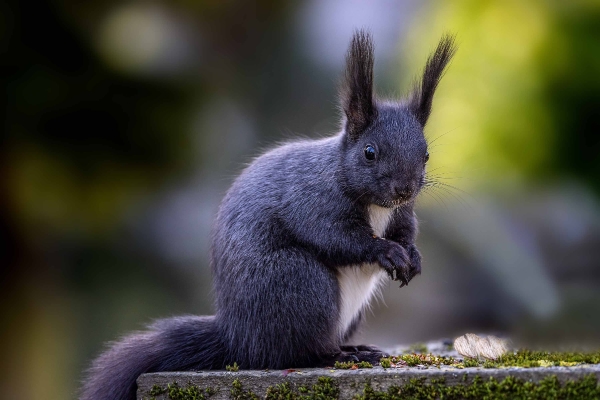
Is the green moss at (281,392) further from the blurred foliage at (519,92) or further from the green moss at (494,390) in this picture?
the blurred foliage at (519,92)

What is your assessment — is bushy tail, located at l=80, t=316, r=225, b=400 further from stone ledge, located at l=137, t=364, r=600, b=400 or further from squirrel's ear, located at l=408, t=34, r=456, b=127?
squirrel's ear, located at l=408, t=34, r=456, b=127

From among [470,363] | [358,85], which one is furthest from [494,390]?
[358,85]

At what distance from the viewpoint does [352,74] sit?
9.57 ft

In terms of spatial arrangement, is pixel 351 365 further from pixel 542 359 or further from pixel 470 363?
pixel 542 359

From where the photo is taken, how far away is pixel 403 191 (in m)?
2.78

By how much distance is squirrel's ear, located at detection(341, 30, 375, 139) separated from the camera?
2838 mm

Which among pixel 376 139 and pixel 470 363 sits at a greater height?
pixel 376 139

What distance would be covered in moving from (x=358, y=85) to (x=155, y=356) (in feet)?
4.29

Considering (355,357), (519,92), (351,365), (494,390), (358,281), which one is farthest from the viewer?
(519,92)

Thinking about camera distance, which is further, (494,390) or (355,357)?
(355,357)

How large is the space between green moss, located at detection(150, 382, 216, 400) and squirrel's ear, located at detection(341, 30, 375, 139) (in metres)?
1.13

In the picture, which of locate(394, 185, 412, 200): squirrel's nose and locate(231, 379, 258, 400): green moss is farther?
locate(394, 185, 412, 200): squirrel's nose

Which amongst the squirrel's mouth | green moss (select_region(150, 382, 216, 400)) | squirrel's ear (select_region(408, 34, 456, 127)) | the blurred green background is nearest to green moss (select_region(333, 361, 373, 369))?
green moss (select_region(150, 382, 216, 400))

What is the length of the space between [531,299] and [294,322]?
108 inches
